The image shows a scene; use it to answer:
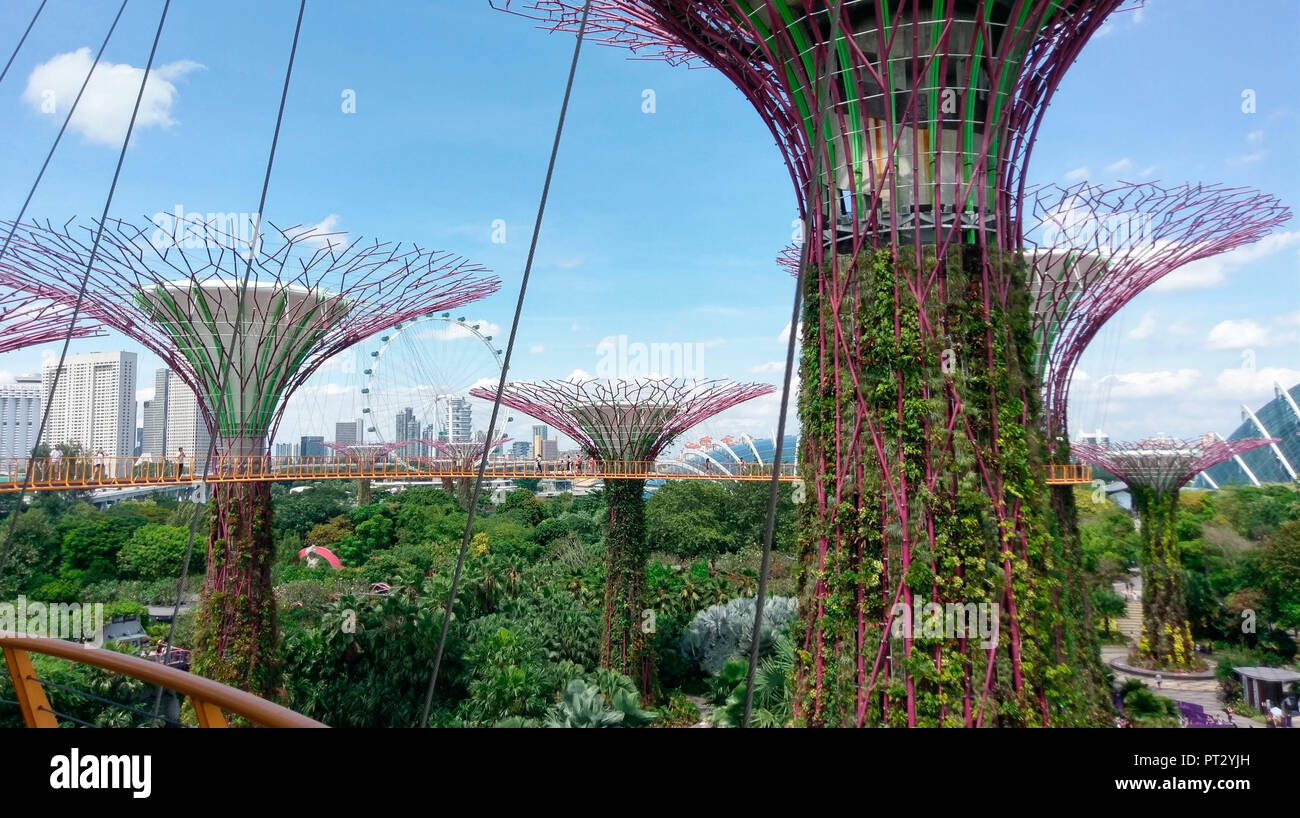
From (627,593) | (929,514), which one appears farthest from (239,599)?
(929,514)

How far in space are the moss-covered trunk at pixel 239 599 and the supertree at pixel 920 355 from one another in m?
8.69

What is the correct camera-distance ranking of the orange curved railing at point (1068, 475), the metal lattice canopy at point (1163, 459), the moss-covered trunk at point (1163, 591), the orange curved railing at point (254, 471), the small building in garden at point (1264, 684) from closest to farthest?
the orange curved railing at point (254, 471) → the orange curved railing at point (1068, 475) → the small building in garden at point (1264, 684) → the moss-covered trunk at point (1163, 591) → the metal lattice canopy at point (1163, 459)

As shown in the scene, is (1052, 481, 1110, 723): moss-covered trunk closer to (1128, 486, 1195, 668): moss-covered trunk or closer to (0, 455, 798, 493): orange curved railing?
(0, 455, 798, 493): orange curved railing

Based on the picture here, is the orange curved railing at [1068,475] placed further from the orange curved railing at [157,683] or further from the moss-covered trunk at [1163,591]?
the orange curved railing at [157,683]

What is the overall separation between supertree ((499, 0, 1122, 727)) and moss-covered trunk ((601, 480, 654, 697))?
745cm

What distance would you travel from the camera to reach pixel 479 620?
58.0ft

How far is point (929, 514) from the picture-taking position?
7.18 m

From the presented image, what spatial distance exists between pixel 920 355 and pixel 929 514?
143 cm

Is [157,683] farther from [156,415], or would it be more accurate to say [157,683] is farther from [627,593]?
[156,415]

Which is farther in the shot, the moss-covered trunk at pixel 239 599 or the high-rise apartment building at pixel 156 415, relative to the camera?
the high-rise apartment building at pixel 156 415

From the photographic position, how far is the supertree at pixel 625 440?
1501 cm

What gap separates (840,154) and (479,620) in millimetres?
13223

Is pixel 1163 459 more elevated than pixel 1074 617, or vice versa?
pixel 1163 459

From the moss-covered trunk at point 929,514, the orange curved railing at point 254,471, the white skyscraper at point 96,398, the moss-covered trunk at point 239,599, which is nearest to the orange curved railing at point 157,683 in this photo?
the moss-covered trunk at point 929,514
